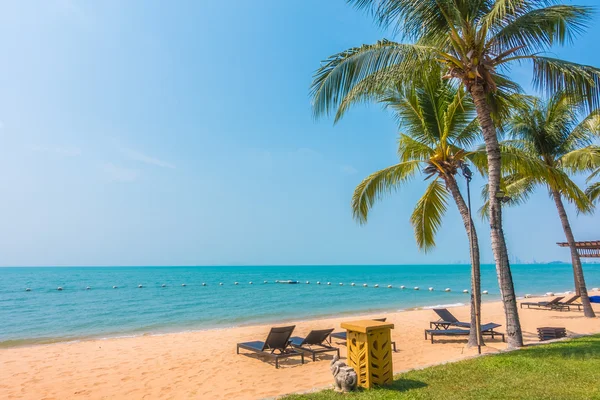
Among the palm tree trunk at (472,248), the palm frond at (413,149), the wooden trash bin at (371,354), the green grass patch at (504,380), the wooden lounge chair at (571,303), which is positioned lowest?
the wooden lounge chair at (571,303)

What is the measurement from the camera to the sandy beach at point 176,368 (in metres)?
6.91

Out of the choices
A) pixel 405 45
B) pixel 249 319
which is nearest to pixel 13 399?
pixel 405 45

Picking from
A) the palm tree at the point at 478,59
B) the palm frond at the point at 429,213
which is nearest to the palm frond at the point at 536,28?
the palm tree at the point at 478,59

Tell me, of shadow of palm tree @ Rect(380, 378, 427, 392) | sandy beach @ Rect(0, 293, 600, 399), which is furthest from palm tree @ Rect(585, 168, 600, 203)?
shadow of palm tree @ Rect(380, 378, 427, 392)

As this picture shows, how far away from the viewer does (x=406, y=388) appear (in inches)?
195

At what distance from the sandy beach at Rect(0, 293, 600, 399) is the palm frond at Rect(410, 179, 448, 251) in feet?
9.67

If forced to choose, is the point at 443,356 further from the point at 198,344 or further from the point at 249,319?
the point at 249,319

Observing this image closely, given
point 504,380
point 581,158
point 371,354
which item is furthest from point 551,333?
point 371,354

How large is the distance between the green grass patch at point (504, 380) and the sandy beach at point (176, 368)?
1.12 meters

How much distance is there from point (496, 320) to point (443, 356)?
349 inches

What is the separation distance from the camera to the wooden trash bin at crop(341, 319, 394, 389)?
5074 millimetres

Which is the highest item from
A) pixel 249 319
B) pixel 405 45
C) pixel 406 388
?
pixel 405 45

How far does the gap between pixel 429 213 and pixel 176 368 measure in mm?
7928

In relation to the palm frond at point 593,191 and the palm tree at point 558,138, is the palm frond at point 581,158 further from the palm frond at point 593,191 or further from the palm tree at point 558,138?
the palm frond at point 593,191
